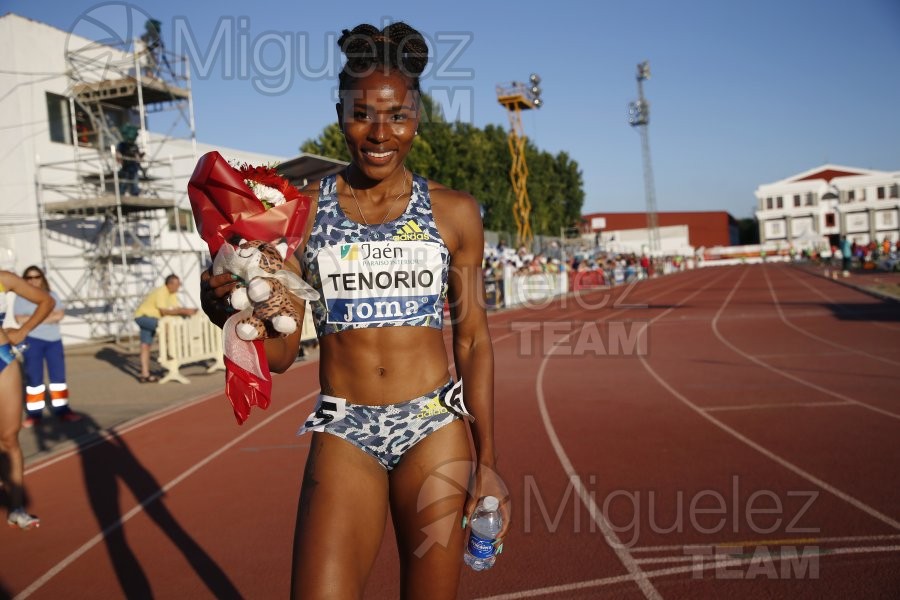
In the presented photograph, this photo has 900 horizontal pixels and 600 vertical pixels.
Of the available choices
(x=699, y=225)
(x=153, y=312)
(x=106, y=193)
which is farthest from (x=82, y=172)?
(x=699, y=225)

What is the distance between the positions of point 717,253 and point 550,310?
68763 millimetres

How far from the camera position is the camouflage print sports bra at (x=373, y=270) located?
232cm

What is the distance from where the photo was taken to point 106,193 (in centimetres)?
1958

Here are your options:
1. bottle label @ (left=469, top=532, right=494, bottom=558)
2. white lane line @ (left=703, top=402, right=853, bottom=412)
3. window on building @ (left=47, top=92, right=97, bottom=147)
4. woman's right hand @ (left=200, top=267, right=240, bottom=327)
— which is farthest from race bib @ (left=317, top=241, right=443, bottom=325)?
window on building @ (left=47, top=92, right=97, bottom=147)

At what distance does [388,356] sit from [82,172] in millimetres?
20134

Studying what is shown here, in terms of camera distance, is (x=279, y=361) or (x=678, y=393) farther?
(x=678, y=393)

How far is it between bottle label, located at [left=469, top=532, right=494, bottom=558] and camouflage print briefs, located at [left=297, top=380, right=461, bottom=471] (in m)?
0.33

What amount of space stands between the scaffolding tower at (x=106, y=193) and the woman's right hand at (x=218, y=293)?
58.9 feet

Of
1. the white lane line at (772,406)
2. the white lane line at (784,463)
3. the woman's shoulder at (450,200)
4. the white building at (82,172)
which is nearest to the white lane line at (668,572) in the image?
the white lane line at (784,463)

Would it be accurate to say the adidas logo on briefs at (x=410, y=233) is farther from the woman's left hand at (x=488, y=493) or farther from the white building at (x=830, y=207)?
the white building at (x=830, y=207)

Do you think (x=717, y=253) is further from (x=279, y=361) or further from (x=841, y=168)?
(x=279, y=361)

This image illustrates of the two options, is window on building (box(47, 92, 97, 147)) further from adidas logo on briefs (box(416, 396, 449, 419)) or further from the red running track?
adidas logo on briefs (box(416, 396, 449, 419))

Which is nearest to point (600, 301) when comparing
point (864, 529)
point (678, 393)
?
point (678, 393)

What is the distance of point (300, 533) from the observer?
212cm
